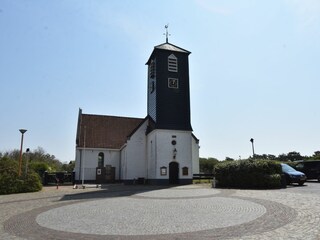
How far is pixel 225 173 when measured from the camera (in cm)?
2225

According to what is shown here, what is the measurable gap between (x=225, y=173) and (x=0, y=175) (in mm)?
17335

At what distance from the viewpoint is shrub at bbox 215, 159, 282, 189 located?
19.8m

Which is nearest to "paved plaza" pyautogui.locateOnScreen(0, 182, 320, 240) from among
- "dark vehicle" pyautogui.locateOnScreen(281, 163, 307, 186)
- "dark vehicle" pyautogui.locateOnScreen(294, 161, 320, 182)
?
"dark vehicle" pyautogui.locateOnScreen(281, 163, 307, 186)

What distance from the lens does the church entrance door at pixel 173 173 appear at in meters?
28.4

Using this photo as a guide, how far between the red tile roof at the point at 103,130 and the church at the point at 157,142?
0.42 ft

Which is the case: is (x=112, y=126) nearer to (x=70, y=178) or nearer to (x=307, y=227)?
(x=70, y=178)

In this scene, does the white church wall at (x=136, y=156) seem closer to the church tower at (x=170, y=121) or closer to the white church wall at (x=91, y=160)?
the church tower at (x=170, y=121)

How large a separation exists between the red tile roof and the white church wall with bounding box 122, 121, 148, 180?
254 cm

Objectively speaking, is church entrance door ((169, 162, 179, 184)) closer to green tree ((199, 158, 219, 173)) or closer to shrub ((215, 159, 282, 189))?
shrub ((215, 159, 282, 189))

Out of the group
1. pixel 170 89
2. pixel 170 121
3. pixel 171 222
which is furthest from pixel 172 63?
pixel 171 222

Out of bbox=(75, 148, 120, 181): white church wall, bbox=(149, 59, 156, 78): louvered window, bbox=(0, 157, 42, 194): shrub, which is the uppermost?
bbox=(149, 59, 156, 78): louvered window

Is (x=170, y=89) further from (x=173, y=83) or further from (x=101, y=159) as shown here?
(x=101, y=159)

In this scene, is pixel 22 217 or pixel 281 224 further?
pixel 22 217

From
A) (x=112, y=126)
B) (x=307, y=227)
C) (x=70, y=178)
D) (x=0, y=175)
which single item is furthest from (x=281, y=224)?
(x=112, y=126)
